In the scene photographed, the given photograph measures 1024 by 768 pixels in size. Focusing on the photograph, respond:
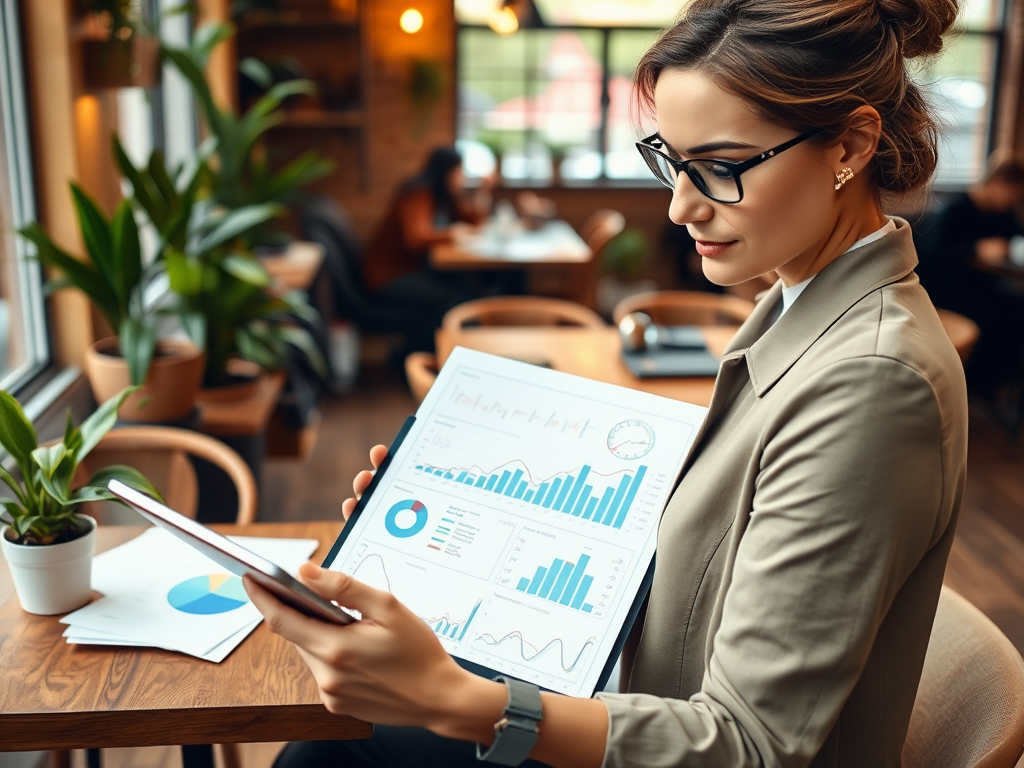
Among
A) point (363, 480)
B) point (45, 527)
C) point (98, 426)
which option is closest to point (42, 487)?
point (45, 527)

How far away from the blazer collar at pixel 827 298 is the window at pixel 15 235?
2.28 metres

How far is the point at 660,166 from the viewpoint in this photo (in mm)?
1078

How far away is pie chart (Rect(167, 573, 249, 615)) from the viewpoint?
4.39ft

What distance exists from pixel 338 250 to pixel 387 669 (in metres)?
4.80

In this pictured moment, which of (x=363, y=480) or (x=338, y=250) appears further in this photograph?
(x=338, y=250)

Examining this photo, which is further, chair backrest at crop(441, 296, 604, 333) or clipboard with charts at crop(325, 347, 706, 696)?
chair backrest at crop(441, 296, 604, 333)

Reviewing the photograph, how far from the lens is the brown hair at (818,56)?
899 millimetres

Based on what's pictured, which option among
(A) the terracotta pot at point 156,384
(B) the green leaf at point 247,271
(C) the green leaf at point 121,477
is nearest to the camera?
(C) the green leaf at point 121,477

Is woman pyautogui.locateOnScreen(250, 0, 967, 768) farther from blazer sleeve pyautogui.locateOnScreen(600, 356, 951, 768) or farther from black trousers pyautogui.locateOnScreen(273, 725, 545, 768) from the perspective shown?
black trousers pyautogui.locateOnScreen(273, 725, 545, 768)

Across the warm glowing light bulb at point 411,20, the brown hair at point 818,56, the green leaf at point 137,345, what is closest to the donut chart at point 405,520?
the brown hair at point 818,56

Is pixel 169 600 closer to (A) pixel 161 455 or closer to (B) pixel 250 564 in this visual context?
(B) pixel 250 564

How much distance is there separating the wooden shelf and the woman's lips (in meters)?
5.14

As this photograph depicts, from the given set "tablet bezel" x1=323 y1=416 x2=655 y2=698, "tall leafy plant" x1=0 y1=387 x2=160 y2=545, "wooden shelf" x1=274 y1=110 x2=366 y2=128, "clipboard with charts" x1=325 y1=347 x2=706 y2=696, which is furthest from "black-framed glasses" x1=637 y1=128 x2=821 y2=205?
"wooden shelf" x1=274 y1=110 x2=366 y2=128

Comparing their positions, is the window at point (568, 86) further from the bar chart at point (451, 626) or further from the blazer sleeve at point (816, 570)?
the blazer sleeve at point (816, 570)
